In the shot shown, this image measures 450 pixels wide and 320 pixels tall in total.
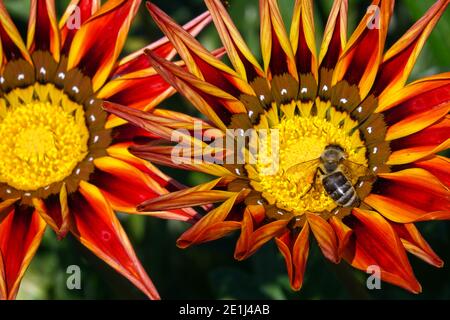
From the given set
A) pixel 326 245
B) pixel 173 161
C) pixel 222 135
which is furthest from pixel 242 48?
pixel 326 245

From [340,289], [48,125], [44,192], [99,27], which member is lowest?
[340,289]

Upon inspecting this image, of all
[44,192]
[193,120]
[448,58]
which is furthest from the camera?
[448,58]

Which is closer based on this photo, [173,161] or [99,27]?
[173,161]

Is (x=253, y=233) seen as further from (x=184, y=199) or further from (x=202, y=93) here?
(x=202, y=93)

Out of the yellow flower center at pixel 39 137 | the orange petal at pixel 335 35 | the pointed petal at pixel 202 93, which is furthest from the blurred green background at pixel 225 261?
the pointed petal at pixel 202 93

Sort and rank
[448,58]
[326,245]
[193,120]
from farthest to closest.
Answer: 1. [448,58]
2. [193,120]
3. [326,245]

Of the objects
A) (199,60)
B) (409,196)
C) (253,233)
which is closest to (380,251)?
(409,196)

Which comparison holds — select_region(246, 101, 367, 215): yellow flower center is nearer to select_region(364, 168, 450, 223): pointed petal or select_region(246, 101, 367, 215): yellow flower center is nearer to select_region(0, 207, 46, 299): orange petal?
select_region(364, 168, 450, 223): pointed petal

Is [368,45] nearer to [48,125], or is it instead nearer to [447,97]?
[447,97]
